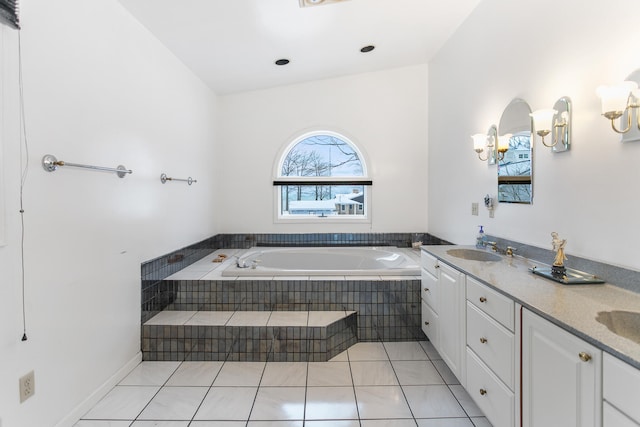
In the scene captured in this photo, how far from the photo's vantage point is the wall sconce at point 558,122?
1.79 m

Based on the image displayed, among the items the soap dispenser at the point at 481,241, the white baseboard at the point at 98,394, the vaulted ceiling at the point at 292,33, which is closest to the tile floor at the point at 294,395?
the white baseboard at the point at 98,394

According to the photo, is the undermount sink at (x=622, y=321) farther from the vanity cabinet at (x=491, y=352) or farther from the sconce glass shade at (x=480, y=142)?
the sconce glass shade at (x=480, y=142)

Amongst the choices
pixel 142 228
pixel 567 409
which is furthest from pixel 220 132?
pixel 567 409

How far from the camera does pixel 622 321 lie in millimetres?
1186

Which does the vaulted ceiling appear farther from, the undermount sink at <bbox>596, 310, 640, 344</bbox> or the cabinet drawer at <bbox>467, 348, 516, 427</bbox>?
the cabinet drawer at <bbox>467, 348, 516, 427</bbox>

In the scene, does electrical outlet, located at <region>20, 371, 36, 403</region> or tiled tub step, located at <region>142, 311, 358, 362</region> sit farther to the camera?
tiled tub step, located at <region>142, 311, 358, 362</region>

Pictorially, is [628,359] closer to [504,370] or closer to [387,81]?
[504,370]

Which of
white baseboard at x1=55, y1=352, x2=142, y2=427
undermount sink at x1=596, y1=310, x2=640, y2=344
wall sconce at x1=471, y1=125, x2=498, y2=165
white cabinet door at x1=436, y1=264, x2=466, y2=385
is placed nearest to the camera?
undermount sink at x1=596, y1=310, x2=640, y2=344

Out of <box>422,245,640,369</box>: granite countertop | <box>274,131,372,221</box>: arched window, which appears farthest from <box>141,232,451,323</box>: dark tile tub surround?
<box>422,245,640,369</box>: granite countertop

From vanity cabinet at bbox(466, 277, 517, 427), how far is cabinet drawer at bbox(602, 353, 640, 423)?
1.49 ft

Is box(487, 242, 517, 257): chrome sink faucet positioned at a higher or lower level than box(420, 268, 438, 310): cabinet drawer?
higher

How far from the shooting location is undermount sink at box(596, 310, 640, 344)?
3.82ft

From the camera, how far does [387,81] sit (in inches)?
159

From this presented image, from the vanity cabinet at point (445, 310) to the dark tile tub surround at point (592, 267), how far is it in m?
0.51
